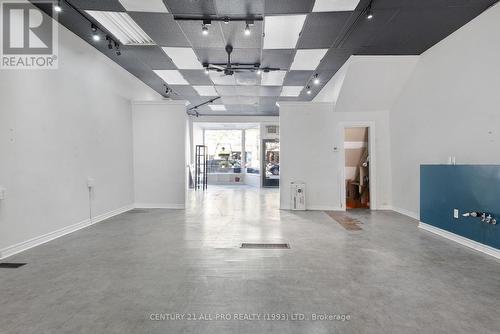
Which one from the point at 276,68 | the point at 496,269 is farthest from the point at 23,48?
the point at 496,269

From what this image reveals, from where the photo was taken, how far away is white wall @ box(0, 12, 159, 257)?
344 centimetres

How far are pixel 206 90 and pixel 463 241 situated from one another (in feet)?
23.0

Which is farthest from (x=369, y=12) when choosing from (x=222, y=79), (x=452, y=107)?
(x=222, y=79)

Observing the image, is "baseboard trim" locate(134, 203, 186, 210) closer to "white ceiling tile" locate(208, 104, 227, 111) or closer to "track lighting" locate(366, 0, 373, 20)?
"white ceiling tile" locate(208, 104, 227, 111)

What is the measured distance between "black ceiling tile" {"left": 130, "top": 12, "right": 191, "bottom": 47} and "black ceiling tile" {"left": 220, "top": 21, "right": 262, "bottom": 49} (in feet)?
2.59

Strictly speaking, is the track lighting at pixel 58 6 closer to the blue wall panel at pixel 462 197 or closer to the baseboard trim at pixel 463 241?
the blue wall panel at pixel 462 197

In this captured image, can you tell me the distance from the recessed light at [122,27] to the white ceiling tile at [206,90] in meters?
2.77

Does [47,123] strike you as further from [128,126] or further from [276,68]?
[276,68]

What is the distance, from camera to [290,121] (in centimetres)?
661

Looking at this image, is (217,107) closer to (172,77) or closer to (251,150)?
(172,77)

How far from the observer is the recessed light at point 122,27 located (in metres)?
4.05

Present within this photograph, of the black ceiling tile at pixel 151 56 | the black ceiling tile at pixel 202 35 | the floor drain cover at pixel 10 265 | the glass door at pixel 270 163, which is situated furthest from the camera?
the glass door at pixel 270 163

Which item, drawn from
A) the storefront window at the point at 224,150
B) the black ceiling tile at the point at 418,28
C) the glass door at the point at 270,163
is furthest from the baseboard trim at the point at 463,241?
the storefront window at the point at 224,150

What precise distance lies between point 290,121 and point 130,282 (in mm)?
5128
